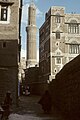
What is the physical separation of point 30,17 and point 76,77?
73281 mm

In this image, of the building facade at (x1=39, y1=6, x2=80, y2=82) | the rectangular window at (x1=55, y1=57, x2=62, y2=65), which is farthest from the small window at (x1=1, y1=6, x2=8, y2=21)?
the rectangular window at (x1=55, y1=57, x2=62, y2=65)

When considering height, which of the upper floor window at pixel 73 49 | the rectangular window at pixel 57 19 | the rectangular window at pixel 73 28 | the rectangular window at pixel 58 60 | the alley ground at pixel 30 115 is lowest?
the alley ground at pixel 30 115

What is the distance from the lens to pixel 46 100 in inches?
785

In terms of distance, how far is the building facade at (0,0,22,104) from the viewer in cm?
2239

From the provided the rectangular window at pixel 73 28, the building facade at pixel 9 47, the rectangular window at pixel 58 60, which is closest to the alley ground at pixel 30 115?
the building facade at pixel 9 47

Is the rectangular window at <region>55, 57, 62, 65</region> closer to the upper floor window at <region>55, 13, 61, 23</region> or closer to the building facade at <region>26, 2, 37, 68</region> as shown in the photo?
the upper floor window at <region>55, 13, 61, 23</region>

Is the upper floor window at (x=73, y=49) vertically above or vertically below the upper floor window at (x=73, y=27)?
below

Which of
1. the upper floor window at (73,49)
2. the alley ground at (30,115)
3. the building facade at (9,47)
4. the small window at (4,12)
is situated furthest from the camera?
the upper floor window at (73,49)

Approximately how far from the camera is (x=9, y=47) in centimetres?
2284

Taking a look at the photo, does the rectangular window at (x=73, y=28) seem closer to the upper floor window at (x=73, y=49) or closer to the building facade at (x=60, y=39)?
the building facade at (x=60, y=39)

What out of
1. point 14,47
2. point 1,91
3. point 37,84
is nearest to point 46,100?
point 1,91

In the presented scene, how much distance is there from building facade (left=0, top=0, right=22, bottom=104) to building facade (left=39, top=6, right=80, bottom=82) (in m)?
30.0

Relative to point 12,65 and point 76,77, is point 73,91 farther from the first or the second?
point 12,65

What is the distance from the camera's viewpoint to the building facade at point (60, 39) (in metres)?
53.8
